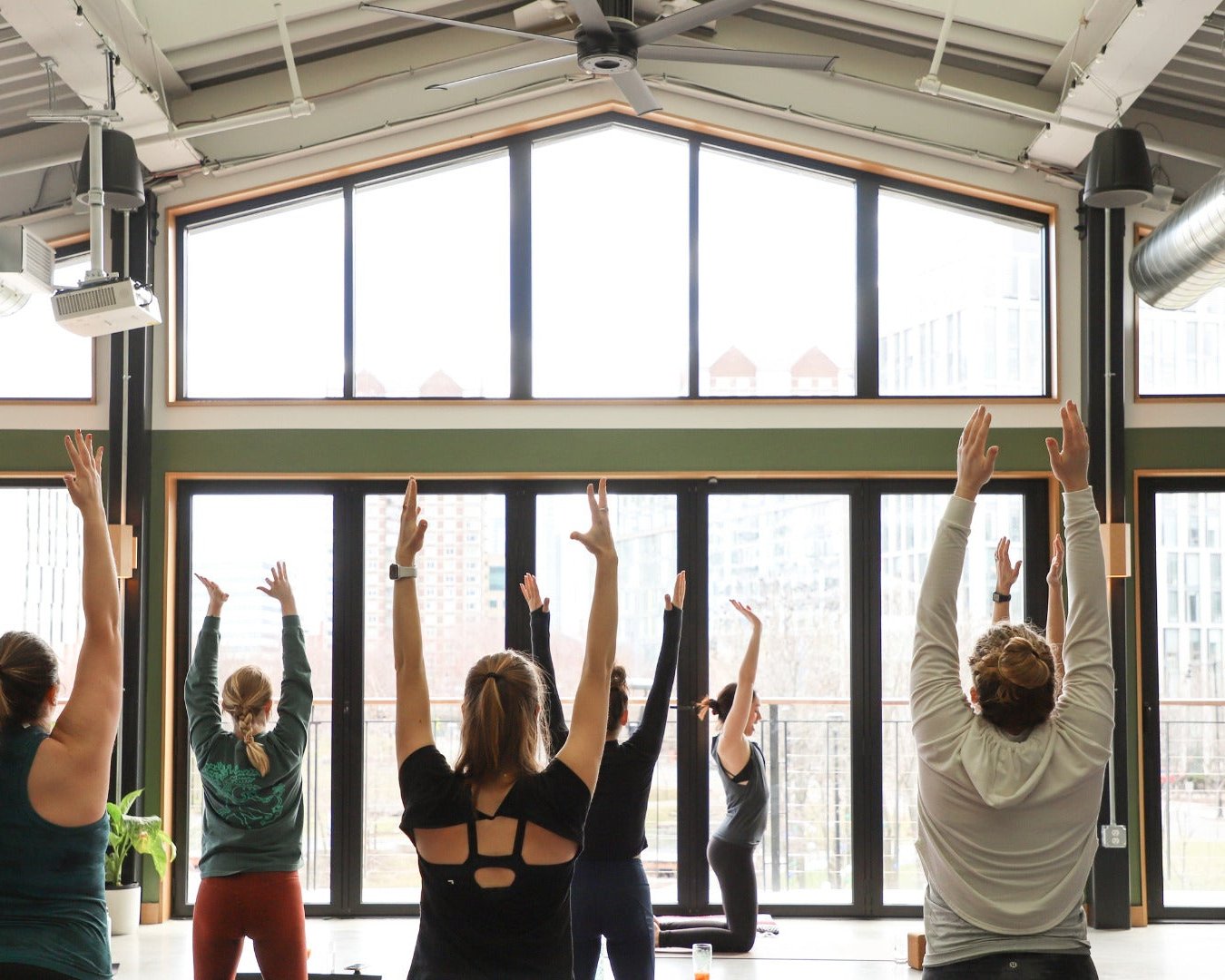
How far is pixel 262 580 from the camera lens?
749 cm

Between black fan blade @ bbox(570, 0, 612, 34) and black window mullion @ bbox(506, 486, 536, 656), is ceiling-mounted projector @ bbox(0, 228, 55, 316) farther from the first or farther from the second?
black fan blade @ bbox(570, 0, 612, 34)

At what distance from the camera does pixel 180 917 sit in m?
7.25

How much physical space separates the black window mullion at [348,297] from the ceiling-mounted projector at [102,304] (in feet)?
6.85

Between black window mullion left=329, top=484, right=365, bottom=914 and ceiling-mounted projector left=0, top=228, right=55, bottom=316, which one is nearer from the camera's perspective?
ceiling-mounted projector left=0, top=228, right=55, bottom=316

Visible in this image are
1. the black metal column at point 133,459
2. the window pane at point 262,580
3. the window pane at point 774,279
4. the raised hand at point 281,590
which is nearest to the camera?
the raised hand at point 281,590

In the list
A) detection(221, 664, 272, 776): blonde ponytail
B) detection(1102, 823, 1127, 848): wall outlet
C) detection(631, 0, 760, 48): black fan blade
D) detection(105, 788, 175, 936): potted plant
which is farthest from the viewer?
detection(1102, 823, 1127, 848): wall outlet

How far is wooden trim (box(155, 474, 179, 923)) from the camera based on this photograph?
7246 millimetres

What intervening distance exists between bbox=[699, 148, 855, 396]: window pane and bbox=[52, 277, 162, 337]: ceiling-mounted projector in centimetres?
339

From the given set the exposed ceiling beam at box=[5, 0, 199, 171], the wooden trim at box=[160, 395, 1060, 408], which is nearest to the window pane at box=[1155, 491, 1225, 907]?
the wooden trim at box=[160, 395, 1060, 408]

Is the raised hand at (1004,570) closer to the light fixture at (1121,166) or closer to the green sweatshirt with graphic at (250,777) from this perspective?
the green sweatshirt with graphic at (250,777)

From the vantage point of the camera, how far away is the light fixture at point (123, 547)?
7.05 m

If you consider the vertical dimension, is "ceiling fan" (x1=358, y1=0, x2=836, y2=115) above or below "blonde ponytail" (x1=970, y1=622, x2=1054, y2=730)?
above

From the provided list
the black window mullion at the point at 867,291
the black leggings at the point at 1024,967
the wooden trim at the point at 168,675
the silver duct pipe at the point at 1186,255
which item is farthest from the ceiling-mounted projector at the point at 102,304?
the silver duct pipe at the point at 1186,255

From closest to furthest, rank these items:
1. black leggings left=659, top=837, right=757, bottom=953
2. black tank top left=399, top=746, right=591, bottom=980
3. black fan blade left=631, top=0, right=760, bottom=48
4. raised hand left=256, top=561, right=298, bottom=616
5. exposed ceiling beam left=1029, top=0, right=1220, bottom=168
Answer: black tank top left=399, top=746, right=591, bottom=980 → raised hand left=256, top=561, right=298, bottom=616 → black fan blade left=631, top=0, right=760, bottom=48 → exposed ceiling beam left=1029, top=0, right=1220, bottom=168 → black leggings left=659, top=837, right=757, bottom=953
